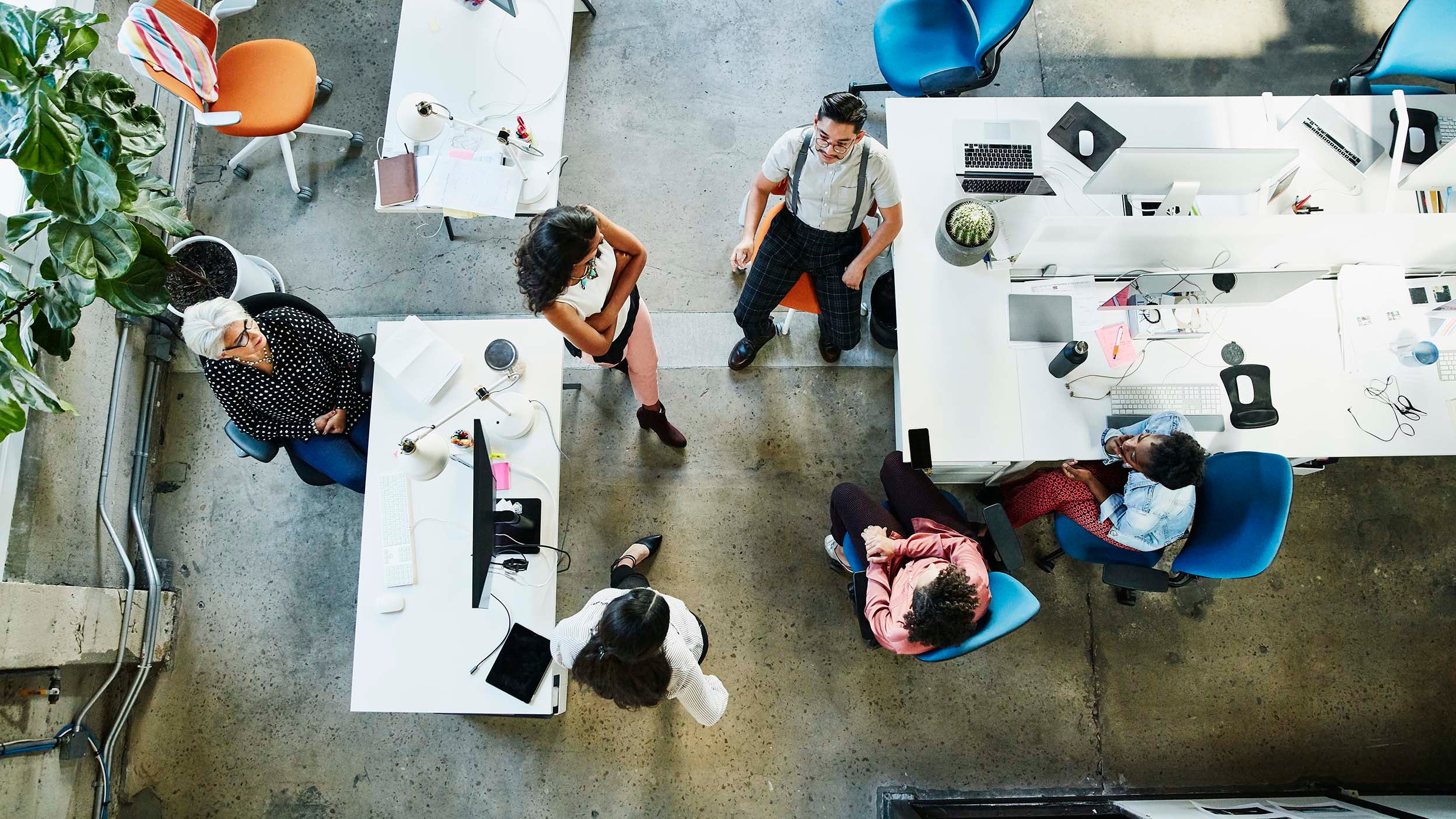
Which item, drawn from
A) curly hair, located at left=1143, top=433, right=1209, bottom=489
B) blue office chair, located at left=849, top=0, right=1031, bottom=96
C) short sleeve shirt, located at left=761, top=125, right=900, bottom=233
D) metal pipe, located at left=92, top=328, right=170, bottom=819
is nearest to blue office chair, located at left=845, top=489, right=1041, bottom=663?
curly hair, located at left=1143, top=433, right=1209, bottom=489

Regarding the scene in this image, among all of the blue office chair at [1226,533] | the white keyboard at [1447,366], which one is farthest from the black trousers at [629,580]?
the white keyboard at [1447,366]

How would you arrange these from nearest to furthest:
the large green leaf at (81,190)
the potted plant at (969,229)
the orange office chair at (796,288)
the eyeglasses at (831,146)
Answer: the large green leaf at (81,190)
the eyeglasses at (831,146)
the potted plant at (969,229)
the orange office chair at (796,288)

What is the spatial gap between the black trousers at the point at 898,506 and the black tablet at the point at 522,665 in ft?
3.75

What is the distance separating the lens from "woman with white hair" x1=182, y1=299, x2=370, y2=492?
7.83 ft

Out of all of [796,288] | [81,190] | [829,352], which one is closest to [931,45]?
[796,288]

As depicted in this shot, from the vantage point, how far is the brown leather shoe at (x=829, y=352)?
3.49 metres

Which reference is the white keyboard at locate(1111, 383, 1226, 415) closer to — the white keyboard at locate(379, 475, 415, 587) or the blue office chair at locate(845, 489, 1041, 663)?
the blue office chair at locate(845, 489, 1041, 663)

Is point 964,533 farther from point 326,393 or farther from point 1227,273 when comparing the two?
point 326,393

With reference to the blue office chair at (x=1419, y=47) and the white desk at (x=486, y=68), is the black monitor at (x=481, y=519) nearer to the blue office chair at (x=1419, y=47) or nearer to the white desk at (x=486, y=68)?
the white desk at (x=486, y=68)

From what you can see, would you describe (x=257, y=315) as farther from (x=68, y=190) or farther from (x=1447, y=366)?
(x=1447, y=366)

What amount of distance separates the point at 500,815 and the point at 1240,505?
119 inches

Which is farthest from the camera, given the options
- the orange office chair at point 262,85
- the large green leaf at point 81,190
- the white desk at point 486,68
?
the orange office chair at point 262,85

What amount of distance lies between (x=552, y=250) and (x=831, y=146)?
0.98 meters

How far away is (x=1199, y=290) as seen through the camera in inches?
109
